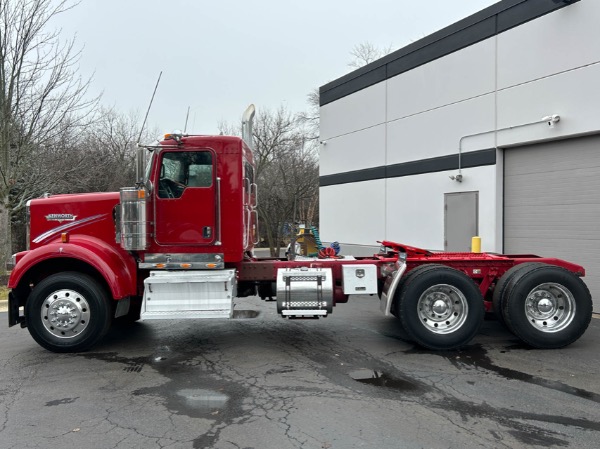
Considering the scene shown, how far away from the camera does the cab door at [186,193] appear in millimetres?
6664

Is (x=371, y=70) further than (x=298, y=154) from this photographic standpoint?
No

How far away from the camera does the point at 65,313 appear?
6344mm

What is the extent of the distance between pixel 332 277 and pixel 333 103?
11704mm

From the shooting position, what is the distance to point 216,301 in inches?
257

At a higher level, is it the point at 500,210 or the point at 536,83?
the point at 536,83

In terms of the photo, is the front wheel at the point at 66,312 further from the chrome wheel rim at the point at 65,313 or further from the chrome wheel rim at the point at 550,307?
the chrome wheel rim at the point at 550,307

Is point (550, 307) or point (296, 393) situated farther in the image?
point (550, 307)

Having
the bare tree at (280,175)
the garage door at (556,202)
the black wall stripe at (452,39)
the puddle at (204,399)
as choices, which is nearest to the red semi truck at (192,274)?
the puddle at (204,399)

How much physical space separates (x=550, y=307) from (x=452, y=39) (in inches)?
321

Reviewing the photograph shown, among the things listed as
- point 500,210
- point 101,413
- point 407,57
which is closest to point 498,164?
point 500,210

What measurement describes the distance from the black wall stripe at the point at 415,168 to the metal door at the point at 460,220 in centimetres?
76

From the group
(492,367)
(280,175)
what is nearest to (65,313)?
(492,367)

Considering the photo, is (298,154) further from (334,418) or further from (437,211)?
(334,418)

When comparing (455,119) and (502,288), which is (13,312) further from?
(455,119)
